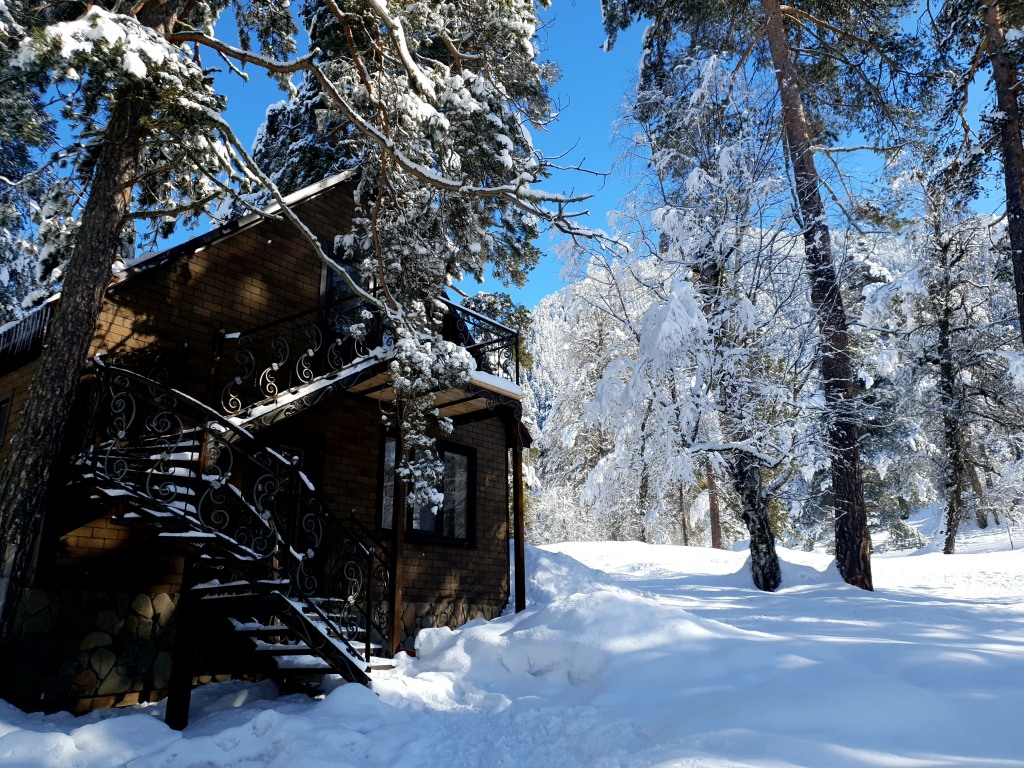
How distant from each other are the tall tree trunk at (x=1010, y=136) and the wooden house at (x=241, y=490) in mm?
7250

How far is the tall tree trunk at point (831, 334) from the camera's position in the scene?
38.4 ft

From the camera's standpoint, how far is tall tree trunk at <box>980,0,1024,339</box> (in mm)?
9758

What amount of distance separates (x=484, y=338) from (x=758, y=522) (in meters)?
5.82

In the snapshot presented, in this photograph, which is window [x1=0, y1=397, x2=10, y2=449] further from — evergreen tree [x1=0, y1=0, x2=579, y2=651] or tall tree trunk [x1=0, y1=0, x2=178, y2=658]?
tall tree trunk [x1=0, y1=0, x2=178, y2=658]

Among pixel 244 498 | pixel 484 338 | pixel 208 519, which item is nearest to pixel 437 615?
pixel 208 519

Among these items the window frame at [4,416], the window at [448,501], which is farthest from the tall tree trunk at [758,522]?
the window frame at [4,416]

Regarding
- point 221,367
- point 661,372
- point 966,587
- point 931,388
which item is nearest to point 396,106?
point 221,367

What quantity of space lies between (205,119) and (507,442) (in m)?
7.40

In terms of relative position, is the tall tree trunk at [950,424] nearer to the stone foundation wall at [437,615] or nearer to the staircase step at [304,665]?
the stone foundation wall at [437,615]

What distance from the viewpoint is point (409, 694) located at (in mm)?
6352

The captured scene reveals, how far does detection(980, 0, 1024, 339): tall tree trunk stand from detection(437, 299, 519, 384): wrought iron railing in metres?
7.03

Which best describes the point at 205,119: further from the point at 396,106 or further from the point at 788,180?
the point at 788,180

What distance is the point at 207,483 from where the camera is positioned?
675 cm

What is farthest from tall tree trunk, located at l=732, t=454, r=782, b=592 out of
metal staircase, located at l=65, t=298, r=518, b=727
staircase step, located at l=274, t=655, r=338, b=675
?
staircase step, located at l=274, t=655, r=338, b=675
